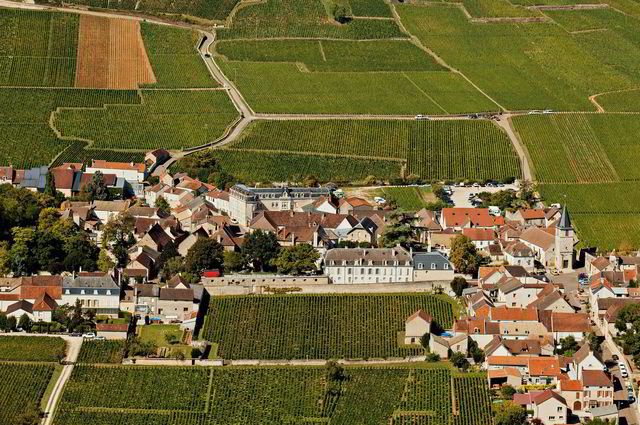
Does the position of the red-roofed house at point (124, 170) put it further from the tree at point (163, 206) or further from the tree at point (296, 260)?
the tree at point (296, 260)

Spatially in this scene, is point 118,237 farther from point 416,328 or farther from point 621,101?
point 621,101

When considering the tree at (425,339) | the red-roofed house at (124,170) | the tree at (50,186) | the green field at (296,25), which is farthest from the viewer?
the green field at (296,25)

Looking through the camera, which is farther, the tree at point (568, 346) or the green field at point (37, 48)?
the green field at point (37, 48)

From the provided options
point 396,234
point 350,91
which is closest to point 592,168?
point 350,91

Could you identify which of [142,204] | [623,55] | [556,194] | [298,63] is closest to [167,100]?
[298,63]

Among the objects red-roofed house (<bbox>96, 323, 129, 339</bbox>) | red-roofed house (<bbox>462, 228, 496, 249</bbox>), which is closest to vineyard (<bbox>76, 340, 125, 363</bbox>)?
red-roofed house (<bbox>96, 323, 129, 339</bbox>)

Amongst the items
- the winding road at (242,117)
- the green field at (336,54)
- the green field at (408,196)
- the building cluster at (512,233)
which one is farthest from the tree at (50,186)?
the green field at (336,54)
